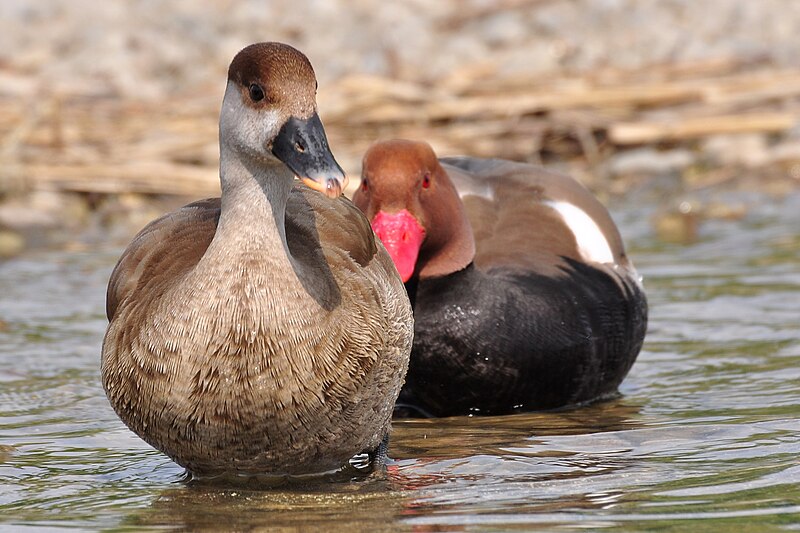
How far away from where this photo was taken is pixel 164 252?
4844 mm

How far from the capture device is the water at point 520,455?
4.29 meters

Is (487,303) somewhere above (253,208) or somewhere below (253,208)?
below

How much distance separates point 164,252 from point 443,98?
26.5 feet

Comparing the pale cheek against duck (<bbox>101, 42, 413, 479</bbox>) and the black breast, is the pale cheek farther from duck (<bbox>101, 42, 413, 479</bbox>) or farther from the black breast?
the black breast

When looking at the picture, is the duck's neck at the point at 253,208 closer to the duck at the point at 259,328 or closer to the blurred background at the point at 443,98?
the duck at the point at 259,328

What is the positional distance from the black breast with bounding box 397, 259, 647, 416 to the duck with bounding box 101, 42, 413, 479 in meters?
1.24

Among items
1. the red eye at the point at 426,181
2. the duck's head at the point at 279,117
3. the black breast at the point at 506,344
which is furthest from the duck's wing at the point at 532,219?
the duck's head at the point at 279,117

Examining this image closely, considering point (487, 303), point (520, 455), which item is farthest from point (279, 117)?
point (487, 303)

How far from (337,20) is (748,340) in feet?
34.5

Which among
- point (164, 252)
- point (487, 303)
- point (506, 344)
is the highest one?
point (164, 252)

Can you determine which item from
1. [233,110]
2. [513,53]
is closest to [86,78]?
[513,53]

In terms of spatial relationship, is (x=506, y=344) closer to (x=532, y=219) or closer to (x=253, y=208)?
(x=532, y=219)

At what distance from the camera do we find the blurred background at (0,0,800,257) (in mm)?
11516

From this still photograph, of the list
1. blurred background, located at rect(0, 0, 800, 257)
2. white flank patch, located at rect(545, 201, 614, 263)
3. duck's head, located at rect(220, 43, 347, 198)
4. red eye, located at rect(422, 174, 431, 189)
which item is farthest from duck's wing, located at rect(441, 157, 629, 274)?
blurred background, located at rect(0, 0, 800, 257)
